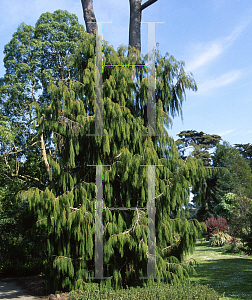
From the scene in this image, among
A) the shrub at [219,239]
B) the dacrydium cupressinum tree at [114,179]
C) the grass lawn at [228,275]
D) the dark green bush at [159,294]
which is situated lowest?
the shrub at [219,239]

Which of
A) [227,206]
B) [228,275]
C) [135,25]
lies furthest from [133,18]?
[227,206]

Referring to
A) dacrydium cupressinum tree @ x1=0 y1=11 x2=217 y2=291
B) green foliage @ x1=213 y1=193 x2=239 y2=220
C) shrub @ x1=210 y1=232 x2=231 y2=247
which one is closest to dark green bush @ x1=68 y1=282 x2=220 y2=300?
dacrydium cupressinum tree @ x1=0 y1=11 x2=217 y2=291

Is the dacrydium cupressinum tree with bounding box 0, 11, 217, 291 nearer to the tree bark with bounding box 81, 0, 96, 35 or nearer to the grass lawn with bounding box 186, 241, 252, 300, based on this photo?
the grass lawn with bounding box 186, 241, 252, 300

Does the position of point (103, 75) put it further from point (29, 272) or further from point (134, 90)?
point (29, 272)

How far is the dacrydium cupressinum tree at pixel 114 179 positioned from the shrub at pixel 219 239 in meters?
13.2

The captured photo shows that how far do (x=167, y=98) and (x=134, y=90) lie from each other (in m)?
0.85

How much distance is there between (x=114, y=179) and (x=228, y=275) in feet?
19.0

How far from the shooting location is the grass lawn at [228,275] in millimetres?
7402

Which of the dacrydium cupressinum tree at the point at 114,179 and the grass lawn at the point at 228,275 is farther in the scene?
the grass lawn at the point at 228,275

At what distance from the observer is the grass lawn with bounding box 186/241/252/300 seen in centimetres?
740

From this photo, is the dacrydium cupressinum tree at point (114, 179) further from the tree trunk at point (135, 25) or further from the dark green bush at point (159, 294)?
the tree trunk at point (135, 25)

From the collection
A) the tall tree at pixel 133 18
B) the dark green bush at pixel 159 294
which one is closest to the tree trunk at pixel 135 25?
the tall tree at pixel 133 18

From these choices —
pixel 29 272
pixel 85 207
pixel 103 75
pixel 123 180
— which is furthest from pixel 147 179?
pixel 29 272

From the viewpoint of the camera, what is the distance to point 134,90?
6879mm
